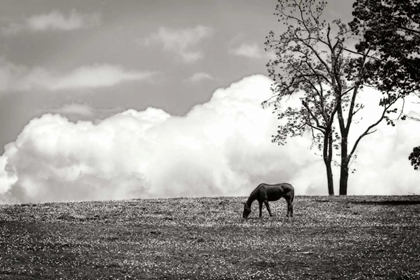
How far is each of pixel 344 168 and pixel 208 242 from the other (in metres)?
→ 28.8

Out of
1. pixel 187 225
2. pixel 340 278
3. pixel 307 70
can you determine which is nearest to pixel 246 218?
A: pixel 187 225

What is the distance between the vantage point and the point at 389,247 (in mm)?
28109

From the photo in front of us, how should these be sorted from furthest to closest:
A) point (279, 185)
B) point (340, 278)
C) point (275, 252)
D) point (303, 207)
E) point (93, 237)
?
1. point (303, 207)
2. point (279, 185)
3. point (93, 237)
4. point (275, 252)
5. point (340, 278)

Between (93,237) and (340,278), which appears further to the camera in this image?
(93,237)

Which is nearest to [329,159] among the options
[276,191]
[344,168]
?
[344,168]

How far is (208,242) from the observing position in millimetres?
30156

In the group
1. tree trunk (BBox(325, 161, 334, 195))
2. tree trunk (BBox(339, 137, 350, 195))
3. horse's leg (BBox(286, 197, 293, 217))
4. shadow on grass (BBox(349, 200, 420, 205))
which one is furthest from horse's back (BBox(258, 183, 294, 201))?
tree trunk (BBox(325, 161, 334, 195))

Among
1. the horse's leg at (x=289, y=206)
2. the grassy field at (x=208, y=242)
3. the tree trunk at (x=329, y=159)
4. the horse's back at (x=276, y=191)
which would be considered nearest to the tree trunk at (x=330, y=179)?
the tree trunk at (x=329, y=159)

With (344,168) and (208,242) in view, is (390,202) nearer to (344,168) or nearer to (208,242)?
(344,168)

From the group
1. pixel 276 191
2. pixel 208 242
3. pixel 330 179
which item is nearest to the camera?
pixel 208 242

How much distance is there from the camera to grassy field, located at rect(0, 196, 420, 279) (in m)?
24.3

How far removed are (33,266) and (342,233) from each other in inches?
607

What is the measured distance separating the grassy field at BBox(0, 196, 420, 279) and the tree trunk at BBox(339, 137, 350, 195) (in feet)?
37.7

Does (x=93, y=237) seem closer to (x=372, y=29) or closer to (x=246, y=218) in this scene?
(x=246, y=218)
